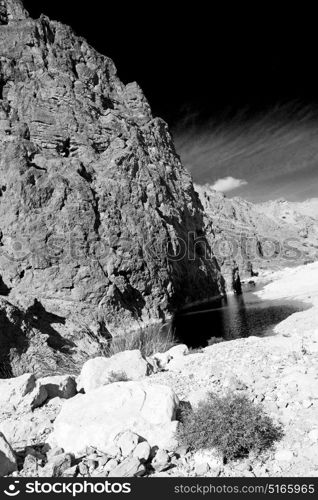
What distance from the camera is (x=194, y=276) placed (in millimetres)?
109000

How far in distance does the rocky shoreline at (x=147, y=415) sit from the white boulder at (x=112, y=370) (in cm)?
4

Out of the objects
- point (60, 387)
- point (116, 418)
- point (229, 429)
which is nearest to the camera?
point (229, 429)

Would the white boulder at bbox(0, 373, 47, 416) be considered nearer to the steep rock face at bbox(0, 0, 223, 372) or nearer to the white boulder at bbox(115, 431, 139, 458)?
the white boulder at bbox(115, 431, 139, 458)

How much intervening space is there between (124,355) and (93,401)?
4282 mm

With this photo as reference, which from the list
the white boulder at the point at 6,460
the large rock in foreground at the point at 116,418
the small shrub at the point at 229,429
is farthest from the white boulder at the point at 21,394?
the small shrub at the point at 229,429

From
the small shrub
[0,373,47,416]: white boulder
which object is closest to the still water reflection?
[0,373,47,416]: white boulder

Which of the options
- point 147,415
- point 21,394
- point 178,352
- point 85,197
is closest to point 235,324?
point 178,352

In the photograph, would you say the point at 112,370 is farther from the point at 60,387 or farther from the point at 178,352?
the point at 178,352

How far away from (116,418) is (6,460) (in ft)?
7.48

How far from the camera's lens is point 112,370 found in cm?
1146

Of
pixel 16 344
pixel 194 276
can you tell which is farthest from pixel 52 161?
pixel 16 344

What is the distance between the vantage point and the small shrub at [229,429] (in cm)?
704

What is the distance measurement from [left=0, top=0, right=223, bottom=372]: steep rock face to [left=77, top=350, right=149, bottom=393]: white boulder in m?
26.9

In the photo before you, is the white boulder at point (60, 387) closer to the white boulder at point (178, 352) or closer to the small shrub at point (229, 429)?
the small shrub at point (229, 429)
